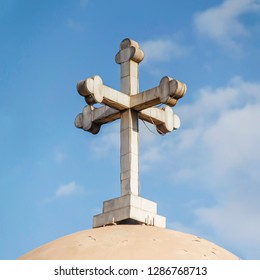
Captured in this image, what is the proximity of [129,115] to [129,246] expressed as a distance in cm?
381

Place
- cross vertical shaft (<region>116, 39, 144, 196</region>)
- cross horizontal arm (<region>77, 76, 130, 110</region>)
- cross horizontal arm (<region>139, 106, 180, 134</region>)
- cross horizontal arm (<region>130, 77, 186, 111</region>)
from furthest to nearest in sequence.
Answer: cross horizontal arm (<region>139, 106, 180, 134</region>) → cross vertical shaft (<region>116, 39, 144, 196</region>) → cross horizontal arm (<region>130, 77, 186, 111</region>) → cross horizontal arm (<region>77, 76, 130, 110</region>)

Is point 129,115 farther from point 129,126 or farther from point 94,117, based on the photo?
point 94,117

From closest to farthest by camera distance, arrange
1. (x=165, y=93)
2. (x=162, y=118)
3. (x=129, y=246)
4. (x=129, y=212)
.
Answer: (x=129, y=246)
(x=129, y=212)
(x=165, y=93)
(x=162, y=118)

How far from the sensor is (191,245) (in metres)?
15.2

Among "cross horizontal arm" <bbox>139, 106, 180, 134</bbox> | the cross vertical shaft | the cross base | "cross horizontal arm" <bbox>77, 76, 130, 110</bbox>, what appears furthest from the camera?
"cross horizontal arm" <bbox>139, 106, 180, 134</bbox>

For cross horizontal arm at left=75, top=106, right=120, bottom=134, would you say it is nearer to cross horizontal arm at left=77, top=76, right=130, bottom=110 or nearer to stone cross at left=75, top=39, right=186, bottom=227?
stone cross at left=75, top=39, right=186, bottom=227

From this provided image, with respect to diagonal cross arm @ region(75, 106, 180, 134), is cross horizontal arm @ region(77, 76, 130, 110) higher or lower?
lower

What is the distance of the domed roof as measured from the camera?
14344 millimetres

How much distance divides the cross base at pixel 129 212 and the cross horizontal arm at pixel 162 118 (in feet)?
6.71

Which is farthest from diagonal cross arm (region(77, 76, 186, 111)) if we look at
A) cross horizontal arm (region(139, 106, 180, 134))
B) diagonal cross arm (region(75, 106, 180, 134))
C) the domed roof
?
the domed roof

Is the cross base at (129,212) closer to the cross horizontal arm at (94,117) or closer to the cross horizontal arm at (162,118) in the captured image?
the cross horizontal arm at (94,117)

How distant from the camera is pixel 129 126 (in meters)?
17.7

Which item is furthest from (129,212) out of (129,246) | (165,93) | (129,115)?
(165,93)
